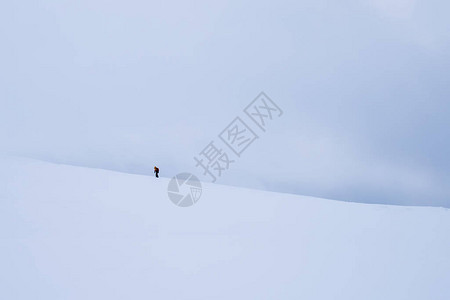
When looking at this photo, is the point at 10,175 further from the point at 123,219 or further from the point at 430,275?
the point at 430,275

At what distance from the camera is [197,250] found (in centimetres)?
530

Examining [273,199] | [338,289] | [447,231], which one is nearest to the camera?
[338,289]

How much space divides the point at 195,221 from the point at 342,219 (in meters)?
4.80

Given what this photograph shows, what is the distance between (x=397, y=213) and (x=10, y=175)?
1398 centimetres

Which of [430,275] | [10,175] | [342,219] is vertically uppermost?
Result: [10,175]

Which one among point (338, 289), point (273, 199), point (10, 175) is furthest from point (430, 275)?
point (10, 175)

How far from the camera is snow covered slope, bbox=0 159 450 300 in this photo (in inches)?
153

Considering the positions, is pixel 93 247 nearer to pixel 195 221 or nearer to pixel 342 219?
pixel 195 221

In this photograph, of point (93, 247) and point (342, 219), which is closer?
point (93, 247)

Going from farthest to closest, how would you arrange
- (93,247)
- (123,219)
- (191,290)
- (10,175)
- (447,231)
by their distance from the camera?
1. (10,175)
2. (447,231)
3. (123,219)
4. (93,247)
5. (191,290)

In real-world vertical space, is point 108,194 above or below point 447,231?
above

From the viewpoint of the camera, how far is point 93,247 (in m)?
4.81

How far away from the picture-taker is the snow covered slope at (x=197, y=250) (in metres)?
3.88

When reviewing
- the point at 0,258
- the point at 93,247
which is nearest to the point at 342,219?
the point at 93,247
